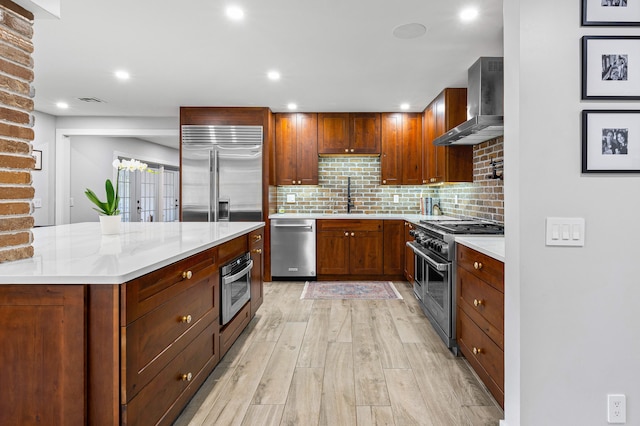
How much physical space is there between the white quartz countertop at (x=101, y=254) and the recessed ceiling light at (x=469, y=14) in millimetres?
2181

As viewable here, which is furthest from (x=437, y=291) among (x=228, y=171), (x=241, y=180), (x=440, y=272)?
(x=228, y=171)

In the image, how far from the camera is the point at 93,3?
2541 millimetres

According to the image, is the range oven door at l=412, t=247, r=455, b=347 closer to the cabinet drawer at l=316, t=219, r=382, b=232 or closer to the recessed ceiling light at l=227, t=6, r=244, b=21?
the cabinet drawer at l=316, t=219, r=382, b=232

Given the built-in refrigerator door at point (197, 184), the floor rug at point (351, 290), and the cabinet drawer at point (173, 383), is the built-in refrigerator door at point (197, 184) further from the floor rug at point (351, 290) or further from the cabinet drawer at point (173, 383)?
the cabinet drawer at point (173, 383)

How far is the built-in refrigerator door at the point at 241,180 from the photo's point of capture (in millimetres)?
5207

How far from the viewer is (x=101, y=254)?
1.73 meters

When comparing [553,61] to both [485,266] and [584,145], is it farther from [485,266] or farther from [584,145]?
[485,266]

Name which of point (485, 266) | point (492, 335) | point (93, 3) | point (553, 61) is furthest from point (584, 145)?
point (93, 3)

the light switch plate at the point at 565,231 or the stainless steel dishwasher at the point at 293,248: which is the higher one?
the light switch plate at the point at 565,231

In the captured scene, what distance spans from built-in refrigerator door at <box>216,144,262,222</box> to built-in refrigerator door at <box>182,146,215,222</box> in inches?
5.7

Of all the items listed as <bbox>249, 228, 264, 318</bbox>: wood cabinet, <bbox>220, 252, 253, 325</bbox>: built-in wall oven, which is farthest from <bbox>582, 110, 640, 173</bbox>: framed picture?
<bbox>249, 228, 264, 318</bbox>: wood cabinet

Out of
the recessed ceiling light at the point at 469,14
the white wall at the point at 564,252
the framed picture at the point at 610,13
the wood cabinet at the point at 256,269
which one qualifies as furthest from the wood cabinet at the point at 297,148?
the framed picture at the point at 610,13

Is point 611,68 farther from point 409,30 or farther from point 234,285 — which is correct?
point 234,285

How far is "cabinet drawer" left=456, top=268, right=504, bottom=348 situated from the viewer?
1993 mm
